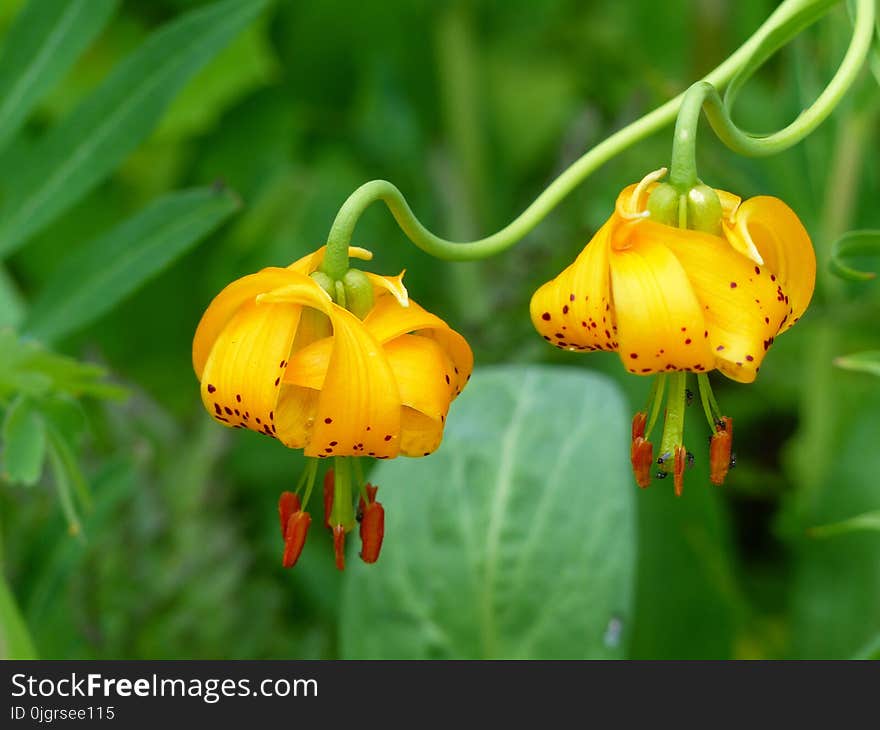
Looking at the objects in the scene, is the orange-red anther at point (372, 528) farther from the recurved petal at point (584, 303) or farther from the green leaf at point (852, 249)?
the green leaf at point (852, 249)

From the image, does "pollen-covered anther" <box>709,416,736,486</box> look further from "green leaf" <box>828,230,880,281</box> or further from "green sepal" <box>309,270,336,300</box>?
"green sepal" <box>309,270,336,300</box>

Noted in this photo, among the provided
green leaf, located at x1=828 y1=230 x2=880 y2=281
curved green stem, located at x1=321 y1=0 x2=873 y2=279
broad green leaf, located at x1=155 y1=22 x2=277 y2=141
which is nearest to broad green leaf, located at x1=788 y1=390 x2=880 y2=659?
green leaf, located at x1=828 y1=230 x2=880 y2=281

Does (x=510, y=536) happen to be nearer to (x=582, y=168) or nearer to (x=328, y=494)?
(x=328, y=494)

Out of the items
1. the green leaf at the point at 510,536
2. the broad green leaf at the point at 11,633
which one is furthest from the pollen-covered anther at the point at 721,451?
the broad green leaf at the point at 11,633

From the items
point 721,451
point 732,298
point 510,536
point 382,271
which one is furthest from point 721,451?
point 382,271

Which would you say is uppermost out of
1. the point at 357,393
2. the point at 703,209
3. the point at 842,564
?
the point at 703,209
